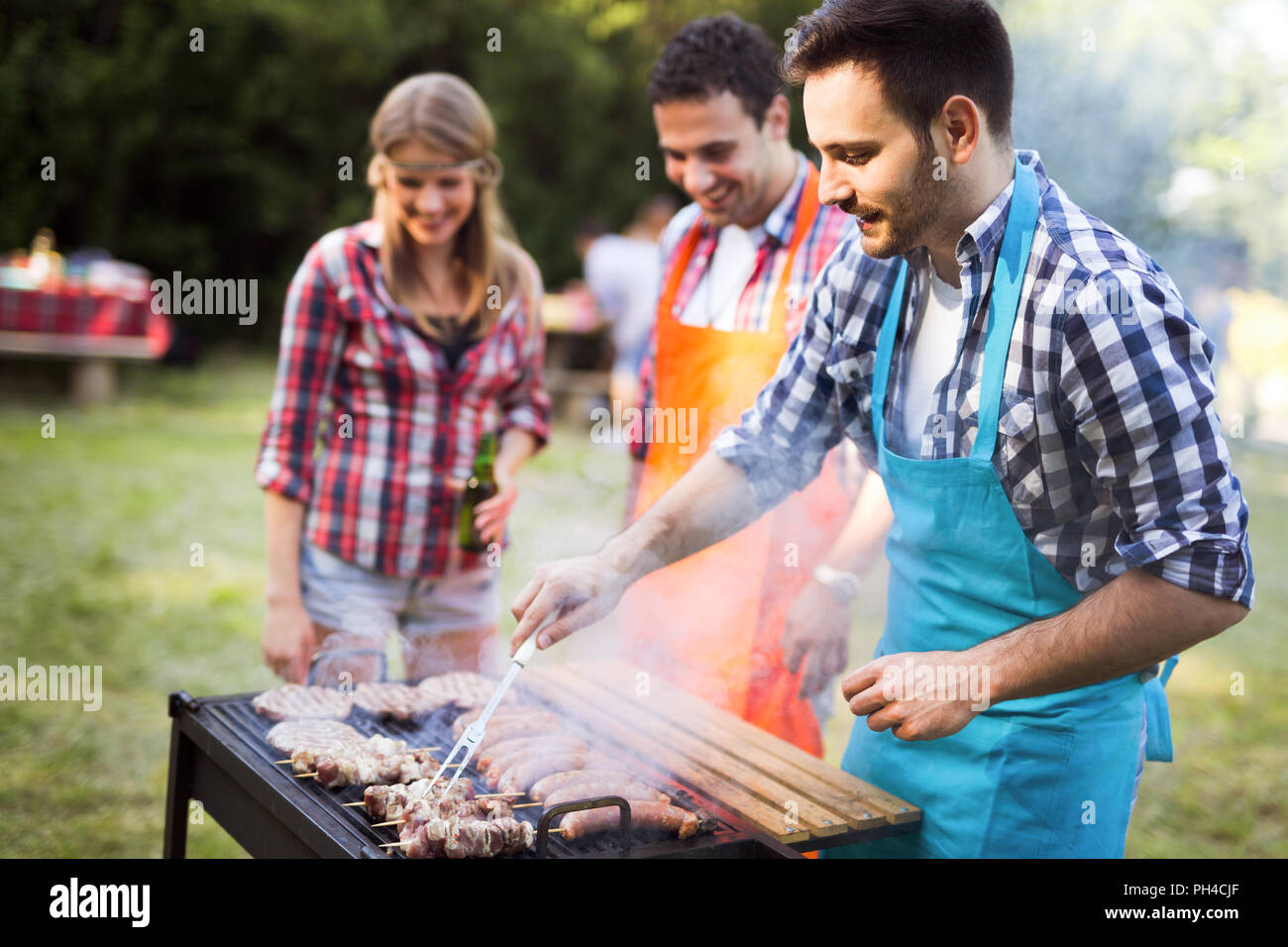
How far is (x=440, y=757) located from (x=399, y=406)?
1248 mm

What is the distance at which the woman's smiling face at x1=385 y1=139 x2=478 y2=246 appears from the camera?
3242mm

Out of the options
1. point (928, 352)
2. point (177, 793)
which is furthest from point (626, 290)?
point (928, 352)

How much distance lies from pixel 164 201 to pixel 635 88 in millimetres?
7970

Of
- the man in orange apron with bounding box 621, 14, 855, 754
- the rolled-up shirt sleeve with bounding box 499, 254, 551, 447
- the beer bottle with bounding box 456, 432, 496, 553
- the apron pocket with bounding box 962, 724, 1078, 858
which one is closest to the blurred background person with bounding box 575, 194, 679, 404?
the rolled-up shirt sleeve with bounding box 499, 254, 551, 447

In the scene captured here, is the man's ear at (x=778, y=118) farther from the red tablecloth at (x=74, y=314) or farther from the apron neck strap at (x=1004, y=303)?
the red tablecloth at (x=74, y=314)

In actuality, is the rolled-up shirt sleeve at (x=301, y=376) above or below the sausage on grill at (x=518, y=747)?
above

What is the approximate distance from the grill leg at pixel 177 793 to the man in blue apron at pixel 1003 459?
91 centimetres

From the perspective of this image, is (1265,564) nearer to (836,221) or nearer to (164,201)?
(836,221)

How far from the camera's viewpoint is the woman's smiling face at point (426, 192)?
10.6 ft

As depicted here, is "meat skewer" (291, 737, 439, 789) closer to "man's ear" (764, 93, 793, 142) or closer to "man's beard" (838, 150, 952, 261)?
"man's beard" (838, 150, 952, 261)

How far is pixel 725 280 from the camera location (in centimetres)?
333

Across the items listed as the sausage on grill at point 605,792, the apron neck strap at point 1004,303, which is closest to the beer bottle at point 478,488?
the sausage on grill at point 605,792

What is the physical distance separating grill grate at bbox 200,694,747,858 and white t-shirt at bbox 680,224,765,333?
138cm

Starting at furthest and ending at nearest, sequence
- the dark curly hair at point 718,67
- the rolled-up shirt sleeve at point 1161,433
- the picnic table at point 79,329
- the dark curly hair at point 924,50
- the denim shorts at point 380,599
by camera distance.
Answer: the picnic table at point 79,329, the denim shorts at point 380,599, the dark curly hair at point 718,67, the dark curly hair at point 924,50, the rolled-up shirt sleeve at point 1161,433
